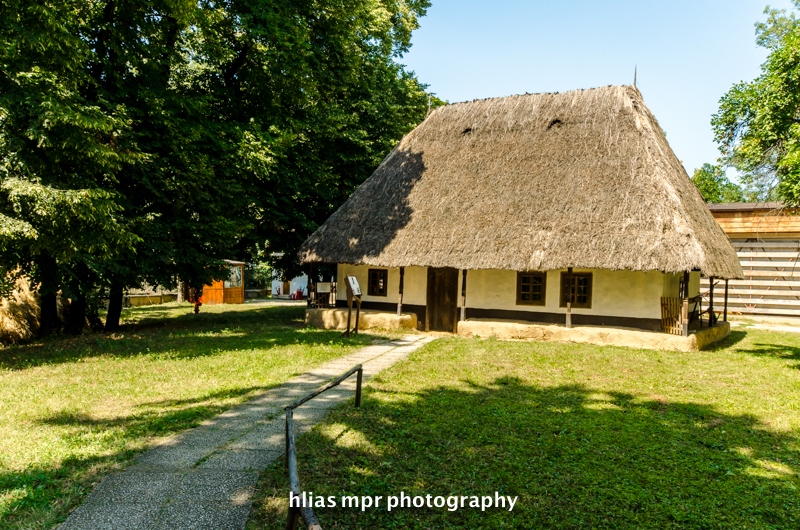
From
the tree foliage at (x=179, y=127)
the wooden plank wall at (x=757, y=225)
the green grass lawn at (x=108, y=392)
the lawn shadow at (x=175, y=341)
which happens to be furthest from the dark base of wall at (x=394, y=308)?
the wooden plank wall at (x=757, y=225)

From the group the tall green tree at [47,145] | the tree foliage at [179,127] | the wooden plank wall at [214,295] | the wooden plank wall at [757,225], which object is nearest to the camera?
the tall green tree at [47,145]

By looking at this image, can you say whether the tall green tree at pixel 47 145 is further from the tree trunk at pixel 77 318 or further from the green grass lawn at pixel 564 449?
the green grass lawn at pixel 564 449

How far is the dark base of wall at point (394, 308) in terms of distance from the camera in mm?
17203

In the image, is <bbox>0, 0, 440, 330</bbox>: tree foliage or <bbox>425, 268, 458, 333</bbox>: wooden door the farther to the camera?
<bbox>425, 268, 458, 333</bbox>: wooden door

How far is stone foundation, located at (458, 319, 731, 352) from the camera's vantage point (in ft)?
42.7

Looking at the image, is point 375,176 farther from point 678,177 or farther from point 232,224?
point 678,177

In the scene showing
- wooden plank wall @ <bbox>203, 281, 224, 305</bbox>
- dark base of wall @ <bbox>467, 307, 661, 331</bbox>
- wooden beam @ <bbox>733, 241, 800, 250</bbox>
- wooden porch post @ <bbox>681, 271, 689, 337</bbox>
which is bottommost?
wooden plank wall @ <bbox>203, 281, 224, 305</bbox>

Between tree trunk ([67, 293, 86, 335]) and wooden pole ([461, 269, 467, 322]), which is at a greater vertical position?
wooden pole ([461, 269, 467, 322])

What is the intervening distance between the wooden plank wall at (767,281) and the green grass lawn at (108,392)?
18.2 meters

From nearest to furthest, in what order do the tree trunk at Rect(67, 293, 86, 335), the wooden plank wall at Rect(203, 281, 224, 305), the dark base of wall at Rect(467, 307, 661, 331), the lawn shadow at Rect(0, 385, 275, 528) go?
1. the lawn shadow at Rect(0, 385, 275, 528)
2. the dark base of wall at Rect(467, 307, 661, 331)
3. the tree trunk at Rect(67, 293, 86, 335)
4. the wooden plank wall at Rect(203, 281, 224, 305)

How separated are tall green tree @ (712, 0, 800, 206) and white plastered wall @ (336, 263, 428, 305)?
9669 millimetres

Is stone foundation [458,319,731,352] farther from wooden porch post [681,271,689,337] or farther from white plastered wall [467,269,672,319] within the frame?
white plastered wall [467,269,672,319]

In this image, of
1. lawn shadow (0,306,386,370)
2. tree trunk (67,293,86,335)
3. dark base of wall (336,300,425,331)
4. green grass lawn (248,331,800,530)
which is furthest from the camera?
dark base of wall (336,300,425,331)

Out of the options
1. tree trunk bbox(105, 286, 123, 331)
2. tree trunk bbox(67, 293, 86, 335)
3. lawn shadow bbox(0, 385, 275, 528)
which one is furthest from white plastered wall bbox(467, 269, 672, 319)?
tree trunk bbox(67, 293, 86, 335)
